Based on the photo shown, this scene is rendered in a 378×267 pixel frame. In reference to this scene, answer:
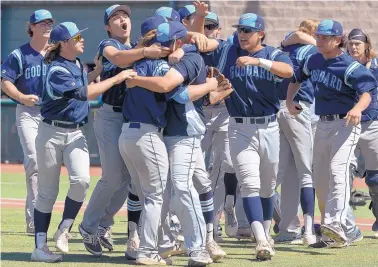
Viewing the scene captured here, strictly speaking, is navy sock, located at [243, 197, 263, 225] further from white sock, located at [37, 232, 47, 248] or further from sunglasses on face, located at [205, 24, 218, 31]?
sunglasses on face, located at [205, 24, 218, 31]

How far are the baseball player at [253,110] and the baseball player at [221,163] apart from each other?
58.8 inches

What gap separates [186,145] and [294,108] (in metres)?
1.88

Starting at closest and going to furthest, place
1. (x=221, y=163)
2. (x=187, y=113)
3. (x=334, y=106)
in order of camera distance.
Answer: (x=187, y=113) < (x=334, y=106) < (x=221, y=163)

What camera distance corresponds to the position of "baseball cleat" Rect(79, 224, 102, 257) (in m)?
9.53

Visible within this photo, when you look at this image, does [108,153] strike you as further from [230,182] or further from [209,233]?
[230,182]

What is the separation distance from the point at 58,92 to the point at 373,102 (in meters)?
3.78

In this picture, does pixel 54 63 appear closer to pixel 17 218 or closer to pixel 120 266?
pixel 120 266

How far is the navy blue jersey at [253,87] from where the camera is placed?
31.4 ft

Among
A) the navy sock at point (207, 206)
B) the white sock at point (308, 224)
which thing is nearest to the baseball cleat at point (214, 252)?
the navy sock at point (207, 206)

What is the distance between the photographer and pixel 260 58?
9.41 metres

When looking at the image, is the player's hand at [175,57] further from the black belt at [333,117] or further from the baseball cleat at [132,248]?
the black belt at [333,117]

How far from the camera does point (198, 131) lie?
897 centimetres

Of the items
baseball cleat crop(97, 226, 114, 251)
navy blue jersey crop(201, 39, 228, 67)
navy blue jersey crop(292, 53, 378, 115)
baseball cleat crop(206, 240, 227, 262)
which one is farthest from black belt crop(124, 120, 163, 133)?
navy blue jersey crop(292, 53, 378, 115)

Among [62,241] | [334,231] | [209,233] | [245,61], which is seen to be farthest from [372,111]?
[62,241]
